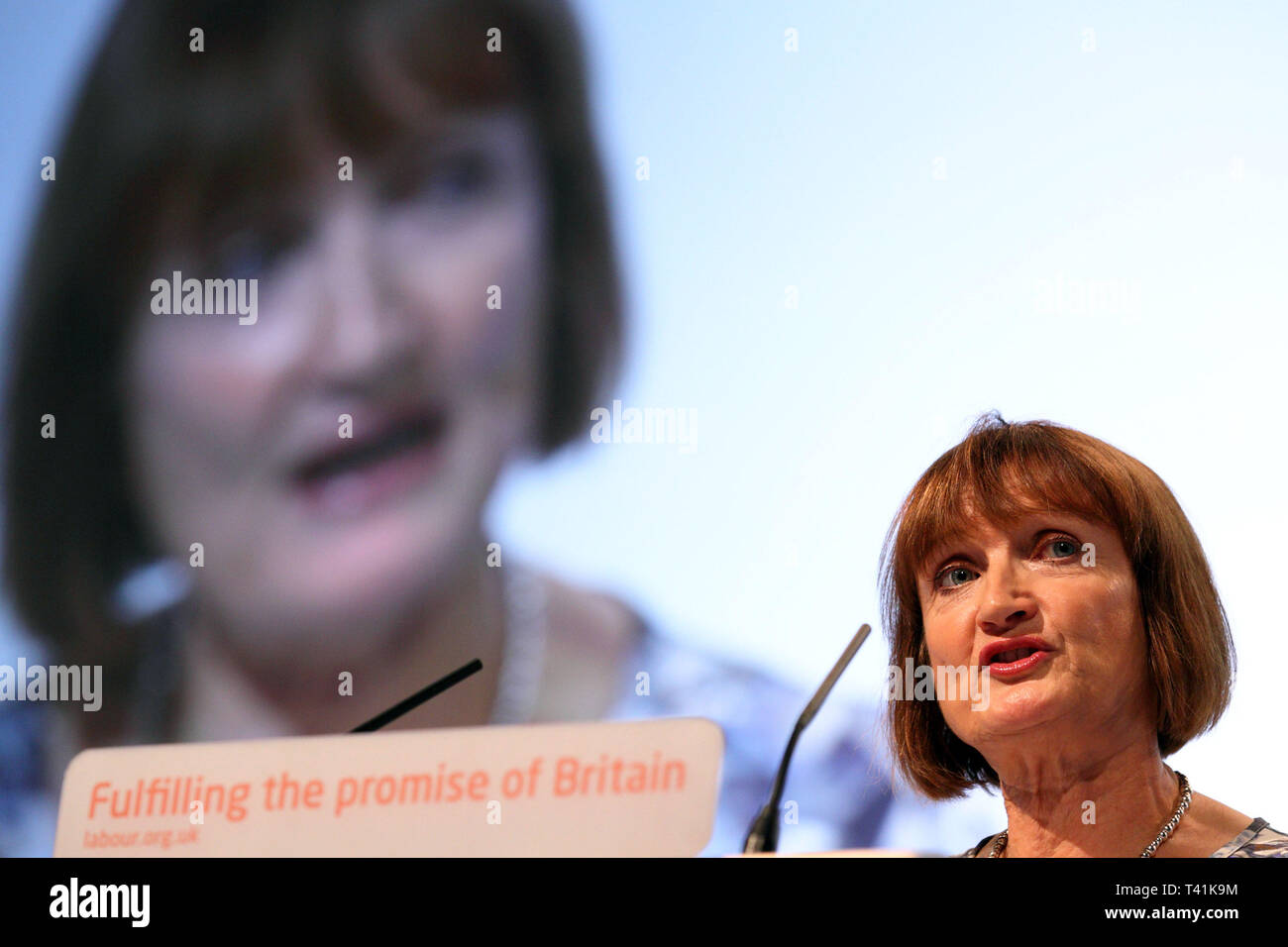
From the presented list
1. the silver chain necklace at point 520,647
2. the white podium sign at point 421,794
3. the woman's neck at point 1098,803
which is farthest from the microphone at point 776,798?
the silver chain necklace at point 520,647

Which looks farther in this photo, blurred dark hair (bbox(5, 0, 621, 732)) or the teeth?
blurred dark hair (bbox(5, 0, 621, 732))

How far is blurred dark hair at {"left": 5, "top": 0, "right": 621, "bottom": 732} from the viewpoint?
329 cm

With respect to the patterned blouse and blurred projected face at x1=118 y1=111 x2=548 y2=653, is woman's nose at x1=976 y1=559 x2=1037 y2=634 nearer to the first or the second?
the patterned blouse

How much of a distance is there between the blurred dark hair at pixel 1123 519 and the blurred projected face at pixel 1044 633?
2 cm

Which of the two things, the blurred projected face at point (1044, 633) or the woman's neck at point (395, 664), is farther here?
the woman's neck at point (395, 664)

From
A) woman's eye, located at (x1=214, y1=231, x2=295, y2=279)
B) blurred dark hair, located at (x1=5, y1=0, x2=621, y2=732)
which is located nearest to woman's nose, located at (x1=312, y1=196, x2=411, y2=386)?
woman's eye, located at (x1=214, y1=231, x2=295, y2=279)

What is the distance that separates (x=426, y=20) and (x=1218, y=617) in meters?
2.58

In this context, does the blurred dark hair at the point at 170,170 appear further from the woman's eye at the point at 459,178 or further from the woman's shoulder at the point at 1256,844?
the woman's shoulder at the point at 1256,844

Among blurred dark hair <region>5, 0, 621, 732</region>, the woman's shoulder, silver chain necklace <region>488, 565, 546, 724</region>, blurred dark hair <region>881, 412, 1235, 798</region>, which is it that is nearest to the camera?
the woman's shoulder

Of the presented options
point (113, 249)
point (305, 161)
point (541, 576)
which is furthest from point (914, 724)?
point (113, 249)

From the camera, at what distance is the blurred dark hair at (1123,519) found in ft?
5.24

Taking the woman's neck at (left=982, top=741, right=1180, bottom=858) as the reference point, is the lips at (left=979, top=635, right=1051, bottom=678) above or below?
above
